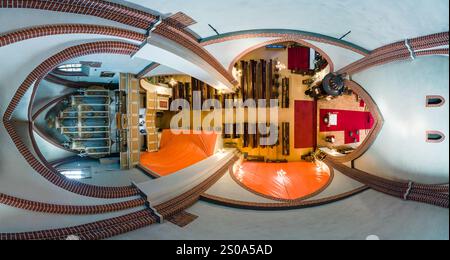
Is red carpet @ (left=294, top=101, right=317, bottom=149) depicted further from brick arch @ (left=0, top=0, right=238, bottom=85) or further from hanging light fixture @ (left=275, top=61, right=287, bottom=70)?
brick arch @ (left=0, top=0, right=238, bottom=85)

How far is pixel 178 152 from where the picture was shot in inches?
352

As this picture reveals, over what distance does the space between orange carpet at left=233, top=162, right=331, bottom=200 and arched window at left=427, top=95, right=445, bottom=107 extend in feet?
10.9

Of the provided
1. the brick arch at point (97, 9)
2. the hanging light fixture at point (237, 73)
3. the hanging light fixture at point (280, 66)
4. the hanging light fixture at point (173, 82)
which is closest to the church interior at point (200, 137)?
the brick arch at point (97, 9)

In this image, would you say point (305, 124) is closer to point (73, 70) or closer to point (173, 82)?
point (173, 82)

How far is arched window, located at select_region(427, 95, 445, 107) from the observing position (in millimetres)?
4496

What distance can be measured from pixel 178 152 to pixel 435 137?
296 inches

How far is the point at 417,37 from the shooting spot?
4.87 m

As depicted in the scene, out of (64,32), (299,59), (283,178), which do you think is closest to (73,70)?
(64,32)

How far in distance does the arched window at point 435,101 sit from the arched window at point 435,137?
22.1 inches

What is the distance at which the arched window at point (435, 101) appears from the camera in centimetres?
450

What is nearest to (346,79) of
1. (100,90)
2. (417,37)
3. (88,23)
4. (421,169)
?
(417,37)

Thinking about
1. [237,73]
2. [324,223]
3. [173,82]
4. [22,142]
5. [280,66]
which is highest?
[280,66]

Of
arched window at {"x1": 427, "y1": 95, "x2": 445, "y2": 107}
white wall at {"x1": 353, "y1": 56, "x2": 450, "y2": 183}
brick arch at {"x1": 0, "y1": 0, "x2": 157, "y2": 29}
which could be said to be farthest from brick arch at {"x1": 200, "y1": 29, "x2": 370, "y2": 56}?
arched window at {"x1": 427, "y1": 95, "x2": 445, "y2": 107}

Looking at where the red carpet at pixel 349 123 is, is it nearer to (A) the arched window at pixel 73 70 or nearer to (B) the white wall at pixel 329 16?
(B) the white wall at pixel 329 16
